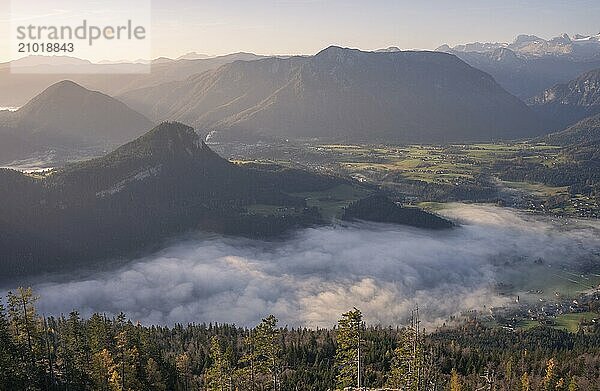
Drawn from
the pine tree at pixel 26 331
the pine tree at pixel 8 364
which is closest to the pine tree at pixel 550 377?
the pine tree at pixel 26 331

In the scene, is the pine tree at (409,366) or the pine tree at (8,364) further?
the pine tree at (409,366)

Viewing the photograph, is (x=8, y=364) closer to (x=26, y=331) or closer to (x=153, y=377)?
(x=26, y=331)

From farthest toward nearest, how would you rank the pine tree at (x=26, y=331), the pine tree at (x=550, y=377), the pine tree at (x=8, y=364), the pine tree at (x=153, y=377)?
the pine tree at (x=550, y=377) → the pine tree at (x=153, y=377) → the pine tree at (x=26, y=331) → the pine tree at (x=8, y=364)

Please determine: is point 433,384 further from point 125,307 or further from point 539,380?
point 125,307

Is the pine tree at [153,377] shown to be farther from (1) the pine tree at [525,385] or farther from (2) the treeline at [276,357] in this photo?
(1) the pine tree at [525,385]

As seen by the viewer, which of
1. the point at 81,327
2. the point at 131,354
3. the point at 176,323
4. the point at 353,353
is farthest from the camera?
the point at 176,323

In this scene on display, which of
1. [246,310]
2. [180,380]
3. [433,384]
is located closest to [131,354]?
[180,380]

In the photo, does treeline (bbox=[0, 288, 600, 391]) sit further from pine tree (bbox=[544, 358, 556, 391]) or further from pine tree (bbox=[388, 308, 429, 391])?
pine tree (bbox=[544, 358, 556, 391])

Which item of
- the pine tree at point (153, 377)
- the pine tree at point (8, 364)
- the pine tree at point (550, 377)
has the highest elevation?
the pine tree at point (8, 364)

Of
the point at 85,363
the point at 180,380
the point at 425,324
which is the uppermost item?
the point at 85,363
